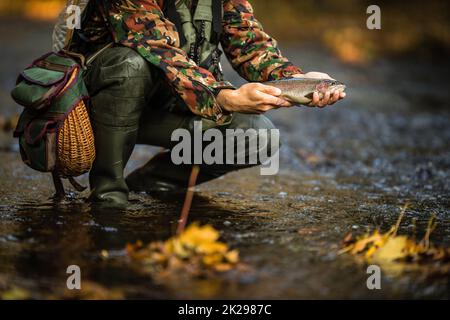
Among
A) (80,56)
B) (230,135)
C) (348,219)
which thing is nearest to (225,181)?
(230,135)

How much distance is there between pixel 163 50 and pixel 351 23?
43.4ft

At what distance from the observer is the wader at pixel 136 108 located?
3498mm

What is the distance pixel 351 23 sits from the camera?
15.9m

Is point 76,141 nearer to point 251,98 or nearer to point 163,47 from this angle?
point 163,47

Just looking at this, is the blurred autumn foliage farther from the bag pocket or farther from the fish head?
the bag pocket

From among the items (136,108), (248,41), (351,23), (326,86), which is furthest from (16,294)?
(351,23)

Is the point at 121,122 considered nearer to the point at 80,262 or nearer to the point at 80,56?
the point at 80,56

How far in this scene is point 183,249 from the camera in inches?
115

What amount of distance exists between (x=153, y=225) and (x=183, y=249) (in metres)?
0.54

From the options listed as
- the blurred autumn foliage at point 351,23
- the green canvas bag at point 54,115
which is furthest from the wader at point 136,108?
the blurred autumn foliage at point 351,23

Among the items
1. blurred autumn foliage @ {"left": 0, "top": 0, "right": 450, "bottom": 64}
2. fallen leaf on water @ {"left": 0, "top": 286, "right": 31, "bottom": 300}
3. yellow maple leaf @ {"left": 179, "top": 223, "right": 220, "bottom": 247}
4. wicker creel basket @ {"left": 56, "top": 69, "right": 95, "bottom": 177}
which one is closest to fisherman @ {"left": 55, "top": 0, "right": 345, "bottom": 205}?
wicker creel basket @ {"left": 56, "top": 69, "right": 95, "bottom": 177}

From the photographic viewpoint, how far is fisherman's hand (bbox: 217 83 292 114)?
10.6 feet

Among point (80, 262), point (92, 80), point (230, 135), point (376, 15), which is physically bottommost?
point (80, 262)

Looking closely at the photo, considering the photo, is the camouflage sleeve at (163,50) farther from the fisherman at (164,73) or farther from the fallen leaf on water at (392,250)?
the fallen leaf on water at (392,250)
